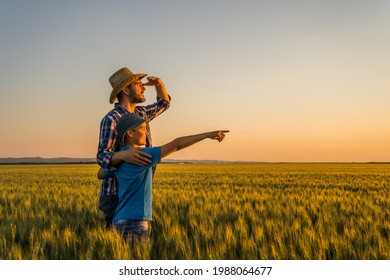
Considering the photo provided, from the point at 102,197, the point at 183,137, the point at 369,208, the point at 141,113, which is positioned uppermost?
the point at 141,113

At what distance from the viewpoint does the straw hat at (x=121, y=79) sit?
3.70 metres

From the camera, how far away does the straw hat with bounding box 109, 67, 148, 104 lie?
12.1 feet

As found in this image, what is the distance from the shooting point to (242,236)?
377 cm

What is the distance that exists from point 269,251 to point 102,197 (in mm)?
1632

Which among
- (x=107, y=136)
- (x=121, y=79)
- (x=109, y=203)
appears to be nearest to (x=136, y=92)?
(x=121, y=79)

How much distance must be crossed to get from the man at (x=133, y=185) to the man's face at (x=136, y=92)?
514mm

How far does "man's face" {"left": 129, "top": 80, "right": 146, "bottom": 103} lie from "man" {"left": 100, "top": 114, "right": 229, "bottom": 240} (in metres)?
0.51

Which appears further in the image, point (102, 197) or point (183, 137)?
point (102, 197)

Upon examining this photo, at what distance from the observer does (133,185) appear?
332 centimetres

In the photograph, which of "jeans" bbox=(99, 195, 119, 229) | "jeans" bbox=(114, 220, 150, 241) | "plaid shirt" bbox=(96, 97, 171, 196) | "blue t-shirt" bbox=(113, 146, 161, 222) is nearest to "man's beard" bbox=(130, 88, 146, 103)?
"plaid shirt" bbox=(96, 97, 171, 196)

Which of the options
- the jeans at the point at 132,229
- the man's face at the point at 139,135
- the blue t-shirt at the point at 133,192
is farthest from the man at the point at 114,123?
the jeans at the point at 132,229

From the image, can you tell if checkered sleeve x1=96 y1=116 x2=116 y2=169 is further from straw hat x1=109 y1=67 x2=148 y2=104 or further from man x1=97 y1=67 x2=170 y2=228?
straw hat x1=109 y1=67 x2=148 y2=104
